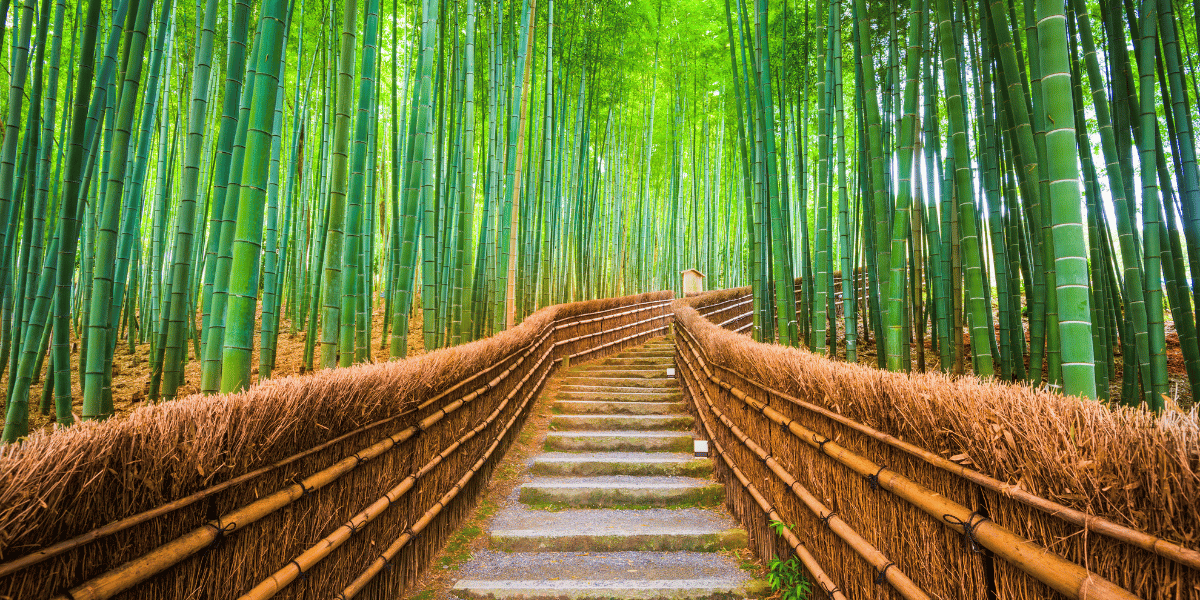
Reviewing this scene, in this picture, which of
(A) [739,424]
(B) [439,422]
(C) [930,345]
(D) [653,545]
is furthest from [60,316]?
(C) [930,345]

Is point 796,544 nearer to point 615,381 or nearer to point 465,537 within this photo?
point 465,537

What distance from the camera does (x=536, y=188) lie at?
16.9 ft

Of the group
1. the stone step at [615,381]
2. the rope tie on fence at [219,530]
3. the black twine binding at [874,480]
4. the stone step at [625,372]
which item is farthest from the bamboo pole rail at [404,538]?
the stone step at [625,372]

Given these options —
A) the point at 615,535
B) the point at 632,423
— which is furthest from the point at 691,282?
the point at 615,535

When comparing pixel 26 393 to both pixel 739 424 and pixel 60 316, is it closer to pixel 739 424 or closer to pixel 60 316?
pixel 60 316

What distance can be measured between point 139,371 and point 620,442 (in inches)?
153

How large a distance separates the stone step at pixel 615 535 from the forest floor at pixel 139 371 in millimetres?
1605

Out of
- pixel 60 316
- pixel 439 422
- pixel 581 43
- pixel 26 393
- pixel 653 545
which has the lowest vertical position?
pixel 653 545

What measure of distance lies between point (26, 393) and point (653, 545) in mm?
2578

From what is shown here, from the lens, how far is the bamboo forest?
1937 mm

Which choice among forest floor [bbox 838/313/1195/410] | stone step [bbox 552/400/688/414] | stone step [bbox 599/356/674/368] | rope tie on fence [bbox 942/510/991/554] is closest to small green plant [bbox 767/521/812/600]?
rope tie on fence [bbox 942/510/991/554]

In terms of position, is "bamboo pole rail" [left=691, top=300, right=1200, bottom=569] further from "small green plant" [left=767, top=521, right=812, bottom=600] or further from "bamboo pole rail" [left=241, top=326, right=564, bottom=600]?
"bamboo pole rail" [left=241, top=326, right=564, bottom=600]

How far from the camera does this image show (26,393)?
220 centimetres

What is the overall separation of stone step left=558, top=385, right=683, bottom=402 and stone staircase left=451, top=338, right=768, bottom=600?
0.22 m
